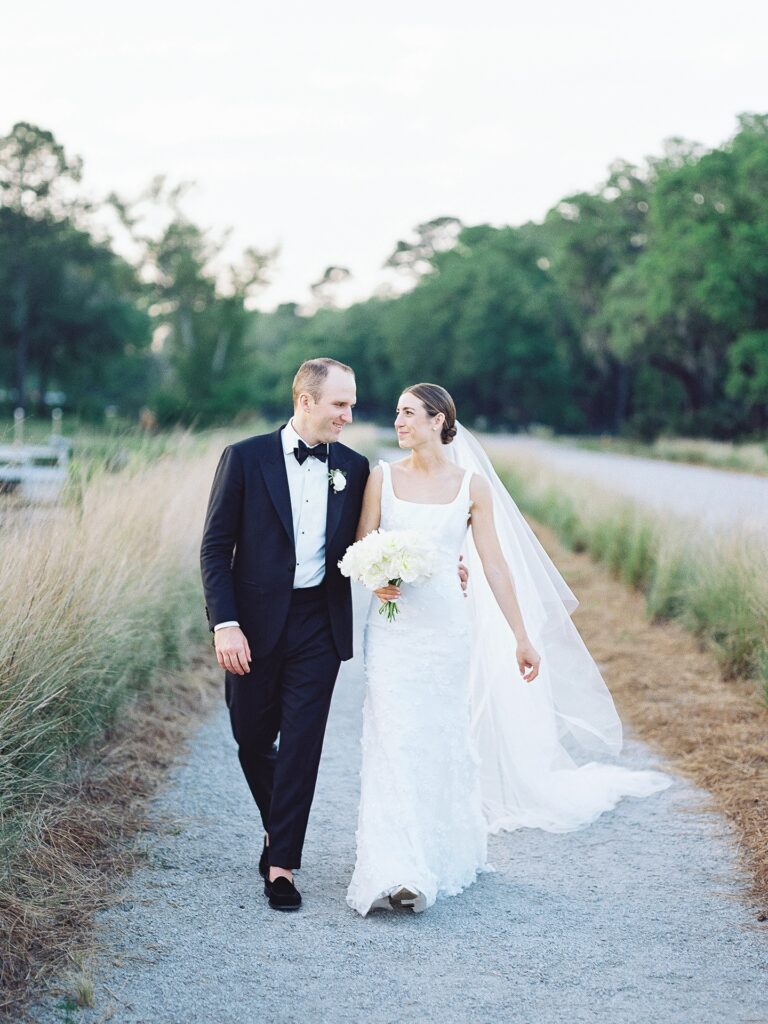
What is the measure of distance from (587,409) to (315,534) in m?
73.0

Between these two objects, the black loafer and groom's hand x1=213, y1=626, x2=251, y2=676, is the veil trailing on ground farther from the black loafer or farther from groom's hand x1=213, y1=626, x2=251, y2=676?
groom's hand x1=213, y1=626, x2=251, y2=676

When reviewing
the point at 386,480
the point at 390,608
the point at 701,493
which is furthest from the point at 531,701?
the point at 701,493

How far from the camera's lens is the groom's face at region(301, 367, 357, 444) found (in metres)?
4.42

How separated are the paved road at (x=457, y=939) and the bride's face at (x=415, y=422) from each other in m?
1.94

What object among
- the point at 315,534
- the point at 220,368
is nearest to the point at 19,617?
the point at 315,534

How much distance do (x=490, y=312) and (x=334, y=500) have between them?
70.7 metres

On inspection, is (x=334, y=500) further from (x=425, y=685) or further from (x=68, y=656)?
(x=68, y=656)

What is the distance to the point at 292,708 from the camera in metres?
4.47

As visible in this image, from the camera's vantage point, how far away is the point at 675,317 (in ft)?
155

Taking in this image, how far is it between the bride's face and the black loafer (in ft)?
6.09

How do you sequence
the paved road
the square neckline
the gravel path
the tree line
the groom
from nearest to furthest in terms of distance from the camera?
the paved road
the groom
the square neckline
the gravel path
the tree line

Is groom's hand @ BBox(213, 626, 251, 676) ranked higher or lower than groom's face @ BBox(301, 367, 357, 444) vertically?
lower

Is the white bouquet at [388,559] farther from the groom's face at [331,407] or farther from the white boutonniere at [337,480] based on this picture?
the groom's face at [331,407]

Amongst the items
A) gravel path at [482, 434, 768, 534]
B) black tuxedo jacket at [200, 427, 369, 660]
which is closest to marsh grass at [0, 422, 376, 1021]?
black tuxedo jacket at [200, 427, 369, 660]
